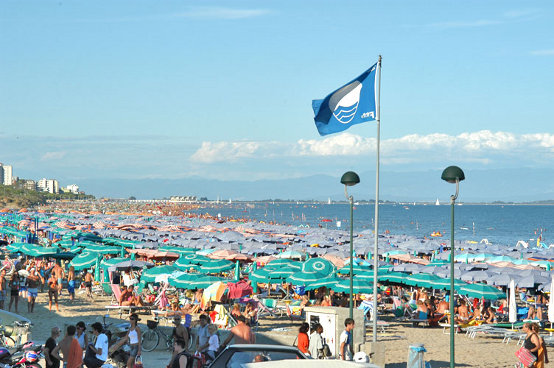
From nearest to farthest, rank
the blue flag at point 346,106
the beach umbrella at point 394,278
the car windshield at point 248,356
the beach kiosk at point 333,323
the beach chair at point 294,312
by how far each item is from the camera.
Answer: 1. the car windshield at point 248,356
2. the beach kiosk at point 333,323
3. the blue flag at point 346,106
4. the beach chair at point 294,312
5. the beach umbrella at point 394,278

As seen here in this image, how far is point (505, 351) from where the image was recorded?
15.1 meters

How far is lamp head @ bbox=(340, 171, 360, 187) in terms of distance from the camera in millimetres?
11832

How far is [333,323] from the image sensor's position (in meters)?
11.6

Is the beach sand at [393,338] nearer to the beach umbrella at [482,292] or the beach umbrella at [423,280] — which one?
the beach umbrella at [482,292]

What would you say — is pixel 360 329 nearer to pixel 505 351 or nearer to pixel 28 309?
pixel 505 351

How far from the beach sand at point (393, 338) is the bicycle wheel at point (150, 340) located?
0.17m

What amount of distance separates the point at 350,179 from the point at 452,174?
230cm

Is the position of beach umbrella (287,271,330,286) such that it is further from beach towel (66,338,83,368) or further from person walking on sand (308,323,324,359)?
beach towel (66,338,83,368)

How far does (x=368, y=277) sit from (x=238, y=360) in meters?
12.2

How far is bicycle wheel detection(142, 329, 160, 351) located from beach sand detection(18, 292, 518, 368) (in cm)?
17

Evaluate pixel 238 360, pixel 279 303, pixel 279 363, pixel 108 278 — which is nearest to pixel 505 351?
pixel 279 303

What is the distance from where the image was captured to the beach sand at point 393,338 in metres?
13.4

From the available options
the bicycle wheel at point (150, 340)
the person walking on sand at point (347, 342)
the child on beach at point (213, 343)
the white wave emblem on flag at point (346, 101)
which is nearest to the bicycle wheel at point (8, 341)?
the bicycle wheel at point (150, 340)

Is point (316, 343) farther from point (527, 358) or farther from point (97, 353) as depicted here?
point (97, 353)
